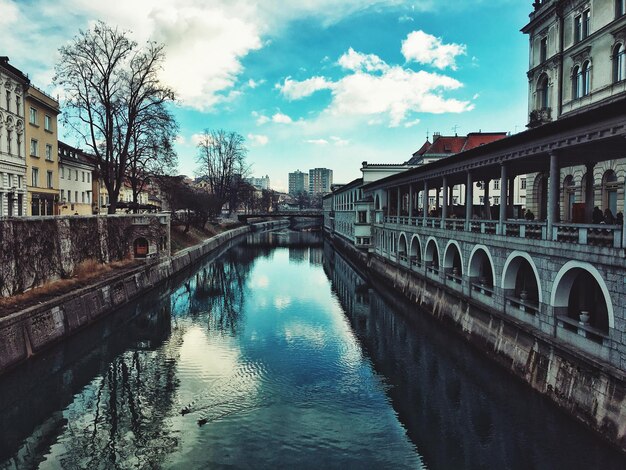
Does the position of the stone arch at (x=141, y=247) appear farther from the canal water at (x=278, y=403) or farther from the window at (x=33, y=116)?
the window at (x=33, y=116)

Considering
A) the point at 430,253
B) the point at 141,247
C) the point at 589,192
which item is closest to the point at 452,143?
the point at 430,253

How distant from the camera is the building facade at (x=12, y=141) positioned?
31.6m

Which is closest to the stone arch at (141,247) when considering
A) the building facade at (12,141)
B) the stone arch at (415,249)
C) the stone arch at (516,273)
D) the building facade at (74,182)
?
the building facade at (12,141)

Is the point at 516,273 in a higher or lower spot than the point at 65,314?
higher

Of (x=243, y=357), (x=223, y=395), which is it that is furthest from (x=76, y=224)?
(x=223, y=395)

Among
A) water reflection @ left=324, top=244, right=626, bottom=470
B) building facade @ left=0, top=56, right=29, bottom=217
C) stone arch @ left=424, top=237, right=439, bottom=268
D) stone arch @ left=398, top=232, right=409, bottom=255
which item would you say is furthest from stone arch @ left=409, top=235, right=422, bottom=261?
building facade @ left=0, top=56, right=29, bottom=217

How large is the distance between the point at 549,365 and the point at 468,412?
2.79 meters

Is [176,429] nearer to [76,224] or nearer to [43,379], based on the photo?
[43,379]

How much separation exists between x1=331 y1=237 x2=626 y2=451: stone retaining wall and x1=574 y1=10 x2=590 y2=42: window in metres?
17.4

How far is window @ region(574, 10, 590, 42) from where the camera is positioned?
25866mm

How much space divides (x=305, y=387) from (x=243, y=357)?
4.19m

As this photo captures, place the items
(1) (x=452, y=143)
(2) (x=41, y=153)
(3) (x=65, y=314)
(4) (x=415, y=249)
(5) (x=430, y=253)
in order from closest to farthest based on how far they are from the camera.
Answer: (3) (x=65, y=314), (5) (x=430, y=253), (4) (x=415, y=249), (2) (x=41, y=153), (1) (x=452, y=143)

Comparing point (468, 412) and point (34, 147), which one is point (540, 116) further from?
point (34, 147)

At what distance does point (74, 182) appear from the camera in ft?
159
